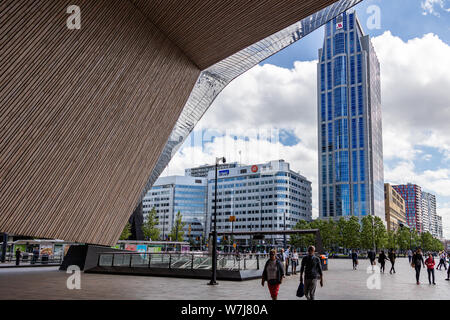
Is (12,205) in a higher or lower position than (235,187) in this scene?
lower

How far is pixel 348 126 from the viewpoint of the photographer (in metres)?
121

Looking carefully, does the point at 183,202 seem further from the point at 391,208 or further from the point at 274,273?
the point at 274,273

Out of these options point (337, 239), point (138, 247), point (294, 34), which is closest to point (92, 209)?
point (294, 34)

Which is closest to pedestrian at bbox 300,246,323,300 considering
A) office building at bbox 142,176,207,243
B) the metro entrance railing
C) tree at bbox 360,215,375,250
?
the metro entrance railing

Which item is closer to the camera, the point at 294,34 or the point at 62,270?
the point at 294,34

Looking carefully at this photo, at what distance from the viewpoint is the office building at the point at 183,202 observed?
13712 centimetres

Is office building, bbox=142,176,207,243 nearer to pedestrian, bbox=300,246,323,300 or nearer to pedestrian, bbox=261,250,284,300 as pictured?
pedestrian, bbox=261,250,284,300

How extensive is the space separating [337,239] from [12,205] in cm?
7053

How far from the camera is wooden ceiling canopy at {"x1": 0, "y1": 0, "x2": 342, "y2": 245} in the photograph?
1159cm

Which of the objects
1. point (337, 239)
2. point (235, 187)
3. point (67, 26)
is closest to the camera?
point (67, 26)

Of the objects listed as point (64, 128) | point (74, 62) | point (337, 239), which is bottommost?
point (337, 239)

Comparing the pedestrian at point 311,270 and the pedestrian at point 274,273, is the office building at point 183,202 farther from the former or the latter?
the pedestrian at point 311,270
